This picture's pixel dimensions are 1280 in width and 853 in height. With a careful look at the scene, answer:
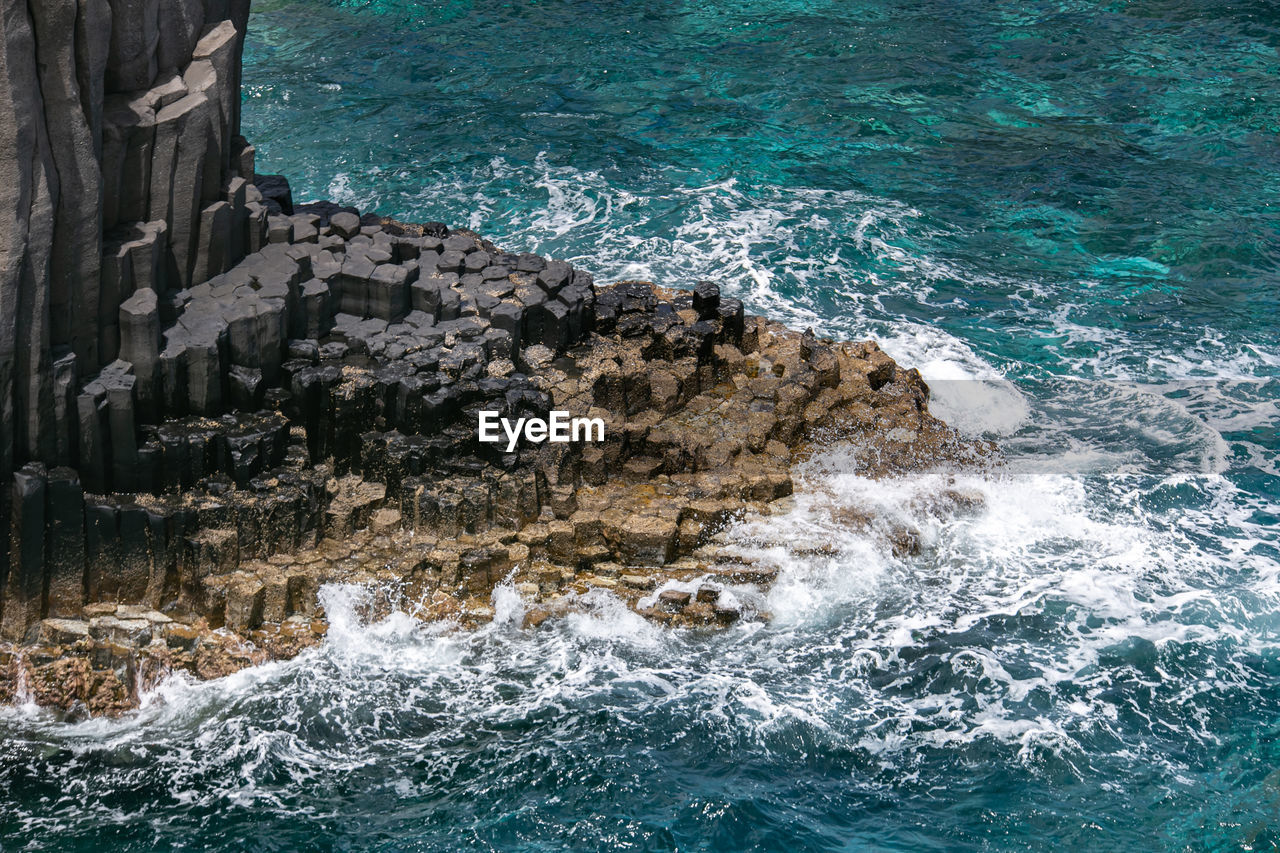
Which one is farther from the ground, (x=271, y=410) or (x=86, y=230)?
(x=86, y=230)

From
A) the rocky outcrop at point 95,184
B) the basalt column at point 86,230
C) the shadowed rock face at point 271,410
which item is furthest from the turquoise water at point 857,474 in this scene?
the rocky outcrop at point 95,184

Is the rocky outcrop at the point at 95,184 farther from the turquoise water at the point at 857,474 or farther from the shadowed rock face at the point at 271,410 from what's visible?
the turquoise water at the point at 857,474

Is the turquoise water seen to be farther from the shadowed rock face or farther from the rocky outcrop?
the rocky outcrop

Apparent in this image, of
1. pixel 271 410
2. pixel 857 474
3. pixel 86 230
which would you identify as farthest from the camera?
pixel 857 474

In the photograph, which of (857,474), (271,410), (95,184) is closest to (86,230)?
(95,184)

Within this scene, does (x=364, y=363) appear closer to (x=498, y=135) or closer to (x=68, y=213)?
(x=68, y=213)

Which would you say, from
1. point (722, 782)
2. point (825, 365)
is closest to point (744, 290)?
point (825, 365)

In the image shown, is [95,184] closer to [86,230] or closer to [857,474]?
[86,230]
